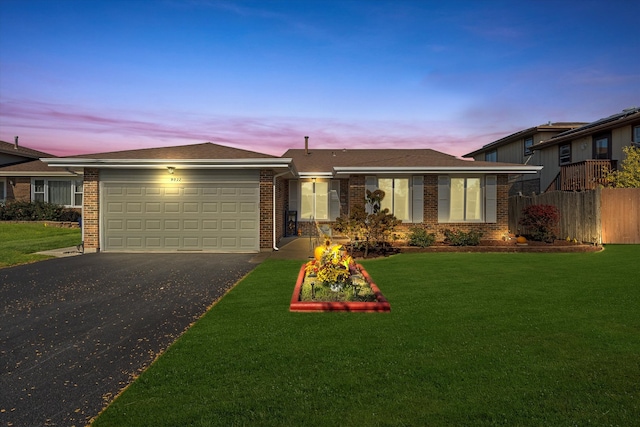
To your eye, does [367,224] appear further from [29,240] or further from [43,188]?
[43,188]

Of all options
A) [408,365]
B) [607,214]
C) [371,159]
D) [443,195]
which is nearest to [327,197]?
[371,159]

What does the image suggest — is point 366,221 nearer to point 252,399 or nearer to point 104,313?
point 104,313

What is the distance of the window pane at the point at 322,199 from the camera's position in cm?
2022

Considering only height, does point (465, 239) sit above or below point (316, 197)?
below

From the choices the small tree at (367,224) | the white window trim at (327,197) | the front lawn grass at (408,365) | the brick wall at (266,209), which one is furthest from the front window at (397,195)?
the front lawn grass at (408,365)

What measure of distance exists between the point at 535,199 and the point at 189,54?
16.8 m

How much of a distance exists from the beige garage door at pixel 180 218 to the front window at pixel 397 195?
601 cm

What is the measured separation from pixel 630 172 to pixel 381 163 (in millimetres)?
11513

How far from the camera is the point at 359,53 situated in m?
16.8

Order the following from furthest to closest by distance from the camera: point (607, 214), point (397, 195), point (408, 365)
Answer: point (397, 195)
point (607, 214)
point (408, 365)

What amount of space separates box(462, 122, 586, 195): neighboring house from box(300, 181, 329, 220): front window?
13.8 m

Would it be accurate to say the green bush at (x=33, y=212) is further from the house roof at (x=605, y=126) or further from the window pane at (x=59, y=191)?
the house roof at (x=605, y=126)

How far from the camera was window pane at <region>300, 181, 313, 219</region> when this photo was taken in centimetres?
2023

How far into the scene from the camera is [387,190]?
17.4m
